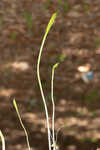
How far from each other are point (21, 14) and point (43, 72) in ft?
3.11

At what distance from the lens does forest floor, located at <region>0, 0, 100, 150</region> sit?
1.80 metres

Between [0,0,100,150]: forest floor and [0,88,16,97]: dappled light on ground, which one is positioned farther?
[0,88,16,97]: dappled light on ground

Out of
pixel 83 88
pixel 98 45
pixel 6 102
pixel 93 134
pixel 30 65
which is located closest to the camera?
pixel 93 134

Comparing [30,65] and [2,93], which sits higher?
[30,65]

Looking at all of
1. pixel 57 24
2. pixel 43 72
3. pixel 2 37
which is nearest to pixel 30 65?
pixel 43 72

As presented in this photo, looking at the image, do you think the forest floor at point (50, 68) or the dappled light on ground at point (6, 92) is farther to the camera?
the dappled light on ground at point (6, 92)

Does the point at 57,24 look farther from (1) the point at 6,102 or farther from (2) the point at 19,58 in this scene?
(1) the point at 6,102

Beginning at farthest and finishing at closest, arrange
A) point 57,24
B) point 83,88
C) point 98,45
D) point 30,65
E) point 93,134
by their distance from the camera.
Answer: point 57,24 < point 98,45 < point 30,65 < point 83,88 < point 93,134

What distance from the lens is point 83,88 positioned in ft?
6.98

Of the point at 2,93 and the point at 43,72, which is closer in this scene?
the point at 2,93

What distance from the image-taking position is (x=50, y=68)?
7.47ft

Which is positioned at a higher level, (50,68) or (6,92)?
(50,68)

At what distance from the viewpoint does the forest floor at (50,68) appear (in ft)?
5.92

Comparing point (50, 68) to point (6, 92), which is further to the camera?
point (50, 68)
